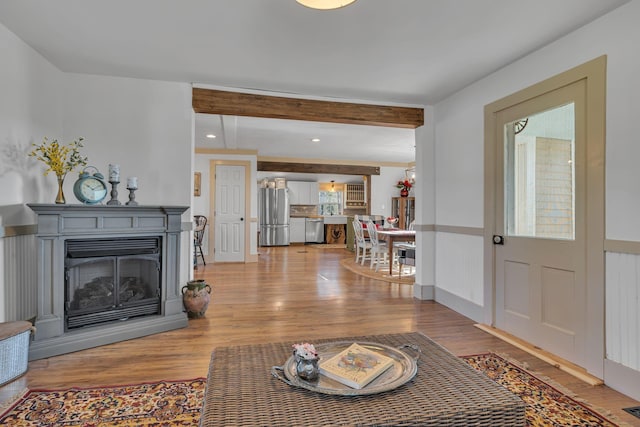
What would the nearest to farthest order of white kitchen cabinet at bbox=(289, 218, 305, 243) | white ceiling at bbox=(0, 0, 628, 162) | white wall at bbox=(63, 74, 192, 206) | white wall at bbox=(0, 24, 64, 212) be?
white ceiling at bbox=(0, 0, 628, 162)
white wall at bbox=(0, 24, 64, 212)
white wall at bbox=(63, 74, 192, 206)
white kitchen cabinet at bbox=(289, 218, 305, 243)

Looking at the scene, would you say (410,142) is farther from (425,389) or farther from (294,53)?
(425,389)

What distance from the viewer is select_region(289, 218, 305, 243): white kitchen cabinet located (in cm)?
1106

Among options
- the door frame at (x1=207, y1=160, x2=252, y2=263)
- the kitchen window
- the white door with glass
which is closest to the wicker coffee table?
the white door with glass

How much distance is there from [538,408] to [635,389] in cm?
65

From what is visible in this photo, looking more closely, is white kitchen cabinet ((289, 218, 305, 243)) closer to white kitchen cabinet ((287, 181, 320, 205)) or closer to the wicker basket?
white kitchen cabinet ((287, 181, 320, 205))

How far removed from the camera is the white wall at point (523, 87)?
1.99m

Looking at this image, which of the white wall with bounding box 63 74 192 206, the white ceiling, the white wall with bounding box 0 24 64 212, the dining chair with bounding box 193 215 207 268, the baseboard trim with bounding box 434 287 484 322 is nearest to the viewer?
the white ceiling

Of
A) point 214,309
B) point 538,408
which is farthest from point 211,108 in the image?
point 538,408

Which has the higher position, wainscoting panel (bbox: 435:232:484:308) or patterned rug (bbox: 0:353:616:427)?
wainscoting panel (bbox: 435:232:484:308)

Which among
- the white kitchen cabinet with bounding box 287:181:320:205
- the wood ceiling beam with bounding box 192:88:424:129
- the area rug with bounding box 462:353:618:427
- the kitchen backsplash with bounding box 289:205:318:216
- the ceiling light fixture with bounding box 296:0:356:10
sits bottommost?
the area rug with bounding box 462:353:618:427

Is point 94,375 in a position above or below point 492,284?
below

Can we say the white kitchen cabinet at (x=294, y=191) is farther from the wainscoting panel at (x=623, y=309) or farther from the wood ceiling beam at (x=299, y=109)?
the wainscoting panel at (x=623, y=309)

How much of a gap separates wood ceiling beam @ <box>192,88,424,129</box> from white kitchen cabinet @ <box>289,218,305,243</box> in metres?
7.24

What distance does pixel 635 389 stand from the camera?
194cm
